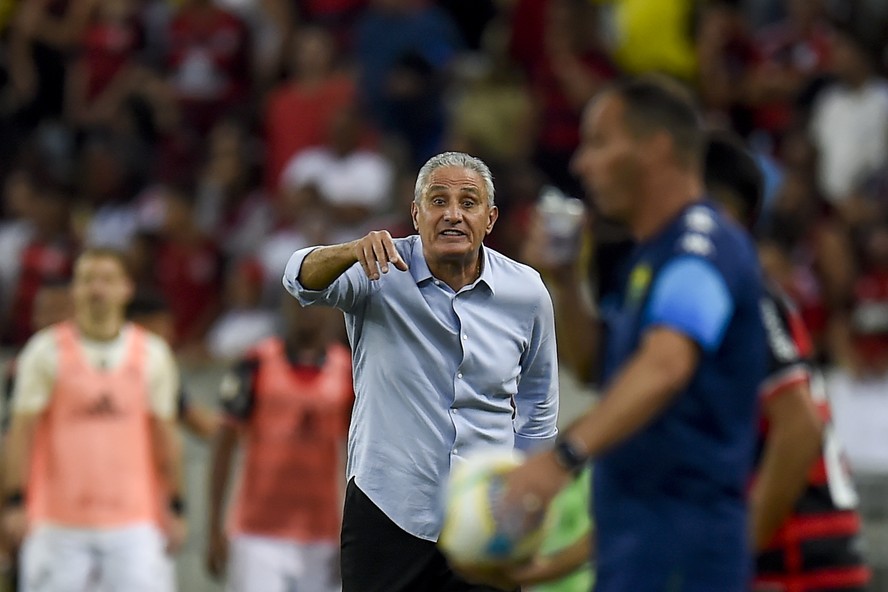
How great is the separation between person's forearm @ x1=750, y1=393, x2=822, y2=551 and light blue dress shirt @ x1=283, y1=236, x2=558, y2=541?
3.07ft

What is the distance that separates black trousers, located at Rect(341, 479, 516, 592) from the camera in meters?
5.49

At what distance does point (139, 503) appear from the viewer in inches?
350

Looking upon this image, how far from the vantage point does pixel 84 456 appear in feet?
28.7

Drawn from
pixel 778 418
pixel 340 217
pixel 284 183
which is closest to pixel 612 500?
pixel 778 418

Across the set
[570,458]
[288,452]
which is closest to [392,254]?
[570,458]

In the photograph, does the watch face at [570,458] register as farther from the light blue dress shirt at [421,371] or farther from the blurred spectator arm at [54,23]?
the blurred spectator arm at [54,23]

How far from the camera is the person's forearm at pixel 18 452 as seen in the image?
340 inches

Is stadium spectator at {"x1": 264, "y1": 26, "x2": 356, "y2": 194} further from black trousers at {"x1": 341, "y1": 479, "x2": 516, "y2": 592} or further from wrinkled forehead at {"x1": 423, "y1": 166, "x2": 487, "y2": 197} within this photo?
black trousers at {"x1": 341, "y1": 479, "x2": 516, "y2": 592}

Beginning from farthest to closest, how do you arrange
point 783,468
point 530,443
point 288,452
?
point 288,452 → point 530,443 → point 783,468

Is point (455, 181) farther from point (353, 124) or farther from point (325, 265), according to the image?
point (353, 124)

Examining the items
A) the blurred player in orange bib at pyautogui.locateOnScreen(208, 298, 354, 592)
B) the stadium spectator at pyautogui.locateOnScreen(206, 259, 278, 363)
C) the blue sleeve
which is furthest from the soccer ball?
the stadium spectator at pyautogui.locateOnScreen(206, 259, 278, 363)

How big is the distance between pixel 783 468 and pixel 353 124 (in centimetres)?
787

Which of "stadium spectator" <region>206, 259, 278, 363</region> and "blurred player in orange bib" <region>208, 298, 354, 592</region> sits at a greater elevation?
"stadium spectator" <region>206, 259, 278, 363</region>

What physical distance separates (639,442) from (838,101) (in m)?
8.12
